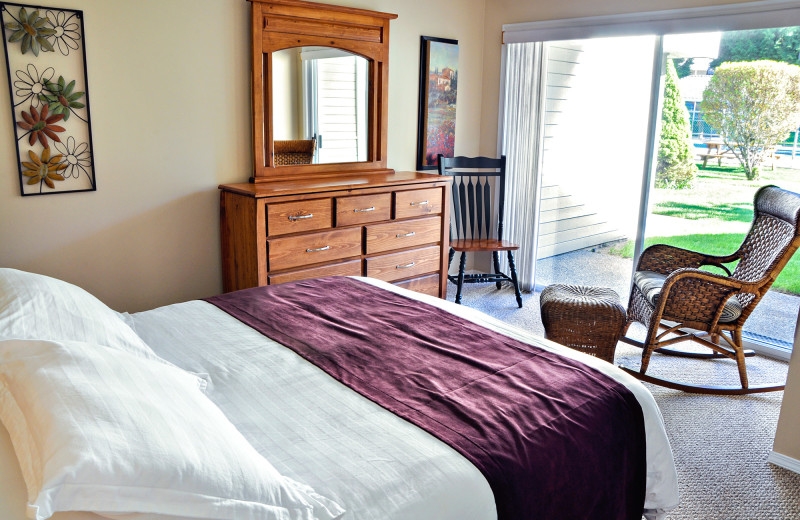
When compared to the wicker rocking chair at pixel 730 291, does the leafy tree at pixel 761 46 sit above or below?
above

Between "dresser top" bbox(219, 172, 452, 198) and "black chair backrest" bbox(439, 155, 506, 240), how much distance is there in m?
0.38

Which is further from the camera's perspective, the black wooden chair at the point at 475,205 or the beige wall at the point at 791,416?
the black wooden chair at the point at 475,205

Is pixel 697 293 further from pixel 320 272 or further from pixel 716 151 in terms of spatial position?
pixel 320 272

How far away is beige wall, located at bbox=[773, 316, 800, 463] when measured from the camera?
248cm

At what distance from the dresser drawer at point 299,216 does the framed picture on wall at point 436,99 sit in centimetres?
131

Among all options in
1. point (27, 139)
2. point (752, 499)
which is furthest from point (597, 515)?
point (27, 139)

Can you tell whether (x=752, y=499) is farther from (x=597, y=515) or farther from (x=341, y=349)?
(x=341, y=349)

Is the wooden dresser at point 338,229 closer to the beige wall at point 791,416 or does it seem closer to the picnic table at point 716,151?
the picnic table at point 716,151

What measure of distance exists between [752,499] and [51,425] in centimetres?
238

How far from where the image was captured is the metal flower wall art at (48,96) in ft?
9.27

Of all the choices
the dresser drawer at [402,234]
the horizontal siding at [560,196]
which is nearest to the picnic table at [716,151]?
the horizontal siding at [560,196]

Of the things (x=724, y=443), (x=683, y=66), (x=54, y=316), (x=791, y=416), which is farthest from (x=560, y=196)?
(x=54, y=316)

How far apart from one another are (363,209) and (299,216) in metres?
0.45

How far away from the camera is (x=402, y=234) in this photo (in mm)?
4004
